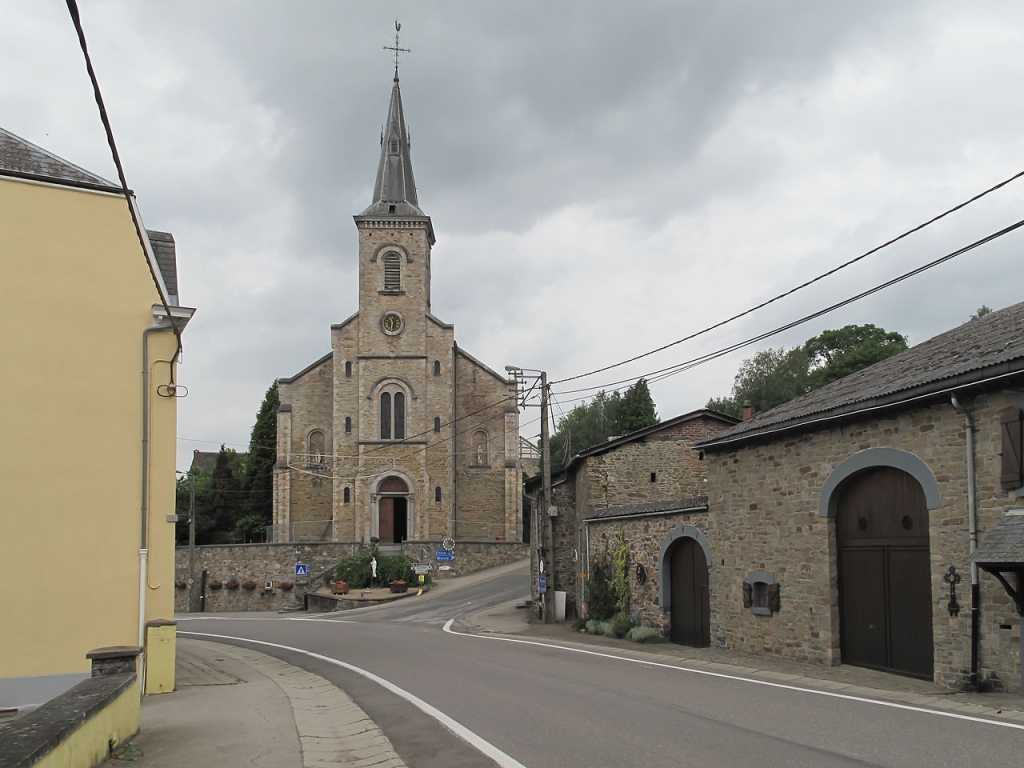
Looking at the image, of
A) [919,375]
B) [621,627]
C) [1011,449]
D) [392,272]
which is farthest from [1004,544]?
[392,272]

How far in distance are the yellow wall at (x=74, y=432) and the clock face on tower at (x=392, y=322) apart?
112ft

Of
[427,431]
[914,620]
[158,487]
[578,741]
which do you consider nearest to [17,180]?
[158,487]

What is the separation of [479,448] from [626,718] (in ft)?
133

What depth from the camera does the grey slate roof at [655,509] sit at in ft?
57.3

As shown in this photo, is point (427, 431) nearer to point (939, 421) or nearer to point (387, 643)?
point (387, 643)

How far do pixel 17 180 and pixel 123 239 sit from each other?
1645 mm

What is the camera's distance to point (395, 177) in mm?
51469

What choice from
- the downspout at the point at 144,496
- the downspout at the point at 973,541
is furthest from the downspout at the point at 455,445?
the downspout at the point at 973,541

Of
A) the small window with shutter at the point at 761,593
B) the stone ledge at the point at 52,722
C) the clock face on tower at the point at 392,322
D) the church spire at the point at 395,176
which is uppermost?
the church spire at the point at 395,176

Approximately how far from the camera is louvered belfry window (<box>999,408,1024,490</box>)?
9969mm

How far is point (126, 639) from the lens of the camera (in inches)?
515

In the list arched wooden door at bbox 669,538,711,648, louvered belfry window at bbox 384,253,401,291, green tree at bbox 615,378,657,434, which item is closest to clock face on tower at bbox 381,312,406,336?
louvered belfry window at bbox 384,253,401,291

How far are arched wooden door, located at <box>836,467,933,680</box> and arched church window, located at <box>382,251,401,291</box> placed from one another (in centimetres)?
3764

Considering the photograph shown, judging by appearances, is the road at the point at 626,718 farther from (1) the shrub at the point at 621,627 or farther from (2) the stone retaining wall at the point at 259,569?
(2) the stone retaining wall at the point at 259,569
